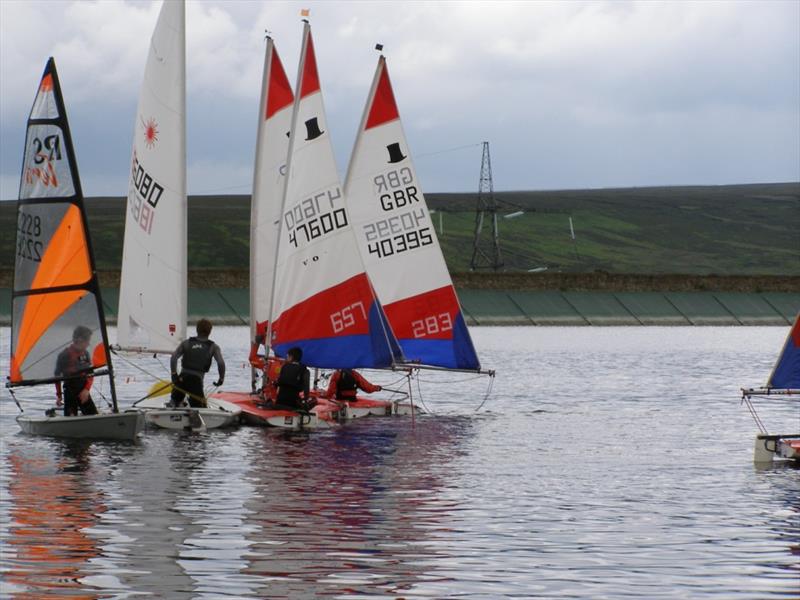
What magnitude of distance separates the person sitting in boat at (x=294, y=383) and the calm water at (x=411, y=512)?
27.3 inches

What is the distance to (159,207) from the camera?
32375mm

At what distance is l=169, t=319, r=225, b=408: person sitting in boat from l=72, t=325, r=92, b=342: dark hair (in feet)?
6.99

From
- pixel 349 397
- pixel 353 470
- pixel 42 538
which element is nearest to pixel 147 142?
pixel 349 397

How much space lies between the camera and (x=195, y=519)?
1878 cm

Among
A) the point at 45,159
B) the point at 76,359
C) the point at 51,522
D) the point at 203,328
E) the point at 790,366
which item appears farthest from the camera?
the point at 203,328

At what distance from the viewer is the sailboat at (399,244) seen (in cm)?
3888

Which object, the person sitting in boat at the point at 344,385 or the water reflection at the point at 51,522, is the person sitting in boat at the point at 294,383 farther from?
the water reflection at the point at 51,522

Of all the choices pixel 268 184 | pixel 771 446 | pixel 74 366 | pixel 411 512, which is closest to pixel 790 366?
pixel 771 446

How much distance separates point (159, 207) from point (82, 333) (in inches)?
212

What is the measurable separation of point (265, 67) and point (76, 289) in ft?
35.6

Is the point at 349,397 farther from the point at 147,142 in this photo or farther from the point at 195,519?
the point at 195,519

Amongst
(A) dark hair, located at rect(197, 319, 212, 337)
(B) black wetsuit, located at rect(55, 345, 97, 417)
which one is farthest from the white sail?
(B) black wetsuit, located at rect(55, 345, 97, 417)

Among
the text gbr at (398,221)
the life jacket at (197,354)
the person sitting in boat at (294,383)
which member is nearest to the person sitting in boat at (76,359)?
the life jacket at (197,354)

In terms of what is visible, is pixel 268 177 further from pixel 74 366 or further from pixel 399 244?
pixel 74 366
